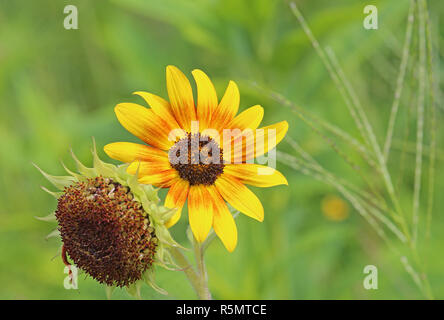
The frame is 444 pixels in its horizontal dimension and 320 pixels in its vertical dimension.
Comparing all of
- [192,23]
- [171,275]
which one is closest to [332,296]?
[171,275]

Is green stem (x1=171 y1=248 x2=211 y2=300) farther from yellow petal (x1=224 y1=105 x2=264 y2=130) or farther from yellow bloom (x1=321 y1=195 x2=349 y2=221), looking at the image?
yellow bloom (x1=321 y1=195 x2=349 y2=221)

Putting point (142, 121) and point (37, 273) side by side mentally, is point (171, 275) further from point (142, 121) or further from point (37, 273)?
point (37, 273)

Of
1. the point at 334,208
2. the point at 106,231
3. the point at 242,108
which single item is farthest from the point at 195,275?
the point at 334,208

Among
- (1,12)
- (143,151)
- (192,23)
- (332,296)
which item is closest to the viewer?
(143,151)

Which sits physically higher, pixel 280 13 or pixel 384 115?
pixel 280 13

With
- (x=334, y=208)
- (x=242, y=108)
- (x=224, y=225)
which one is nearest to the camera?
(x=224, y=225)

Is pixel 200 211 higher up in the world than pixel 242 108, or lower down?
lower down

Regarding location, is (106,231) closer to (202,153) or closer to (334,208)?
(202,153)
